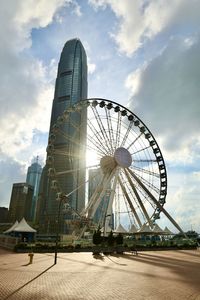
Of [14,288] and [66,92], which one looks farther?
[66,92]

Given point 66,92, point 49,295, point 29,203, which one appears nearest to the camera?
point 49,295

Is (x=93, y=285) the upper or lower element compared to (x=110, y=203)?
lower

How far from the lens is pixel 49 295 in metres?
9.62

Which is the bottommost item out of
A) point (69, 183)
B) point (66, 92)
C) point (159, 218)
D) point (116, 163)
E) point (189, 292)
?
point (189, 292)

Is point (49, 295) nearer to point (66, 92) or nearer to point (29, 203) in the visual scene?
point (66, 92)

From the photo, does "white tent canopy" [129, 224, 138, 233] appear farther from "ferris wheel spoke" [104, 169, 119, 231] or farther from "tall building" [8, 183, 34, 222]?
"tall building" [8, 183, 34, 222]

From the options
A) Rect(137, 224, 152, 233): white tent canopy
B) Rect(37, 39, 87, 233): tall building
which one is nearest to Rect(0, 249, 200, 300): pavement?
Rect(137, 224, 152, 233): white tent canopy

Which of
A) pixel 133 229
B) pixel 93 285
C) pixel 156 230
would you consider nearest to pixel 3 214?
pixel 133 229

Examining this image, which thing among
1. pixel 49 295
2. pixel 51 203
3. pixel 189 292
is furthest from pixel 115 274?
pixel 51 203

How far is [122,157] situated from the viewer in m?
39.8

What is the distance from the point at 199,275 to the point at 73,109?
104 ft

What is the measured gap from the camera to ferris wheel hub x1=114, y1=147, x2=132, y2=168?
129 feet

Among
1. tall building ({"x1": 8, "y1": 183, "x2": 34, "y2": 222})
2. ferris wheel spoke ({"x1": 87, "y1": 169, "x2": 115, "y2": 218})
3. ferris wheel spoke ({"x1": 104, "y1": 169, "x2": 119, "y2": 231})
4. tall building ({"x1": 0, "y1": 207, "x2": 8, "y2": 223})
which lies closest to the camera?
ferris wheel spoke ({"x1": 104, "y1": 169, "x2": 119, "y2": 231})

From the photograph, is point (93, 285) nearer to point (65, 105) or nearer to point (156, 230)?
point (156, 230)
